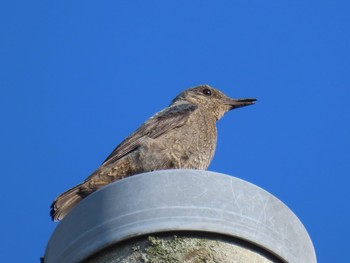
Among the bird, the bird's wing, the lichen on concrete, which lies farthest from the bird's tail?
the lichen on concrete

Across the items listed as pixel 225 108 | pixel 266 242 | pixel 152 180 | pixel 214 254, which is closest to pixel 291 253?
pixel 266 242

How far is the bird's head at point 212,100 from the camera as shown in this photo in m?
7.21

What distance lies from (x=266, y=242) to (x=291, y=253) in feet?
0.40

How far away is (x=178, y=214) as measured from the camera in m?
2.34

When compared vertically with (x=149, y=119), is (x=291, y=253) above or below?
below

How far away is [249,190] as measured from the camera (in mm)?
2447

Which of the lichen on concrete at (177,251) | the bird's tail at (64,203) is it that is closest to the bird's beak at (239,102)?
the bird's tail at (64,203)

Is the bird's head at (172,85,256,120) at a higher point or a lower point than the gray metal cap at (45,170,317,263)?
higher

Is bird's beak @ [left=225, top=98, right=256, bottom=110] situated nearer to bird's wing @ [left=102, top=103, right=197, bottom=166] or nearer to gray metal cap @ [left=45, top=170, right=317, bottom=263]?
bird's wing @ [left=102, top=103, right=197, bottom=166]

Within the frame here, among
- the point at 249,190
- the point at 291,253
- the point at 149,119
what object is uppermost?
the point at 149,119

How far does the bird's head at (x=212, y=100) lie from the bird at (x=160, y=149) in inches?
7.4

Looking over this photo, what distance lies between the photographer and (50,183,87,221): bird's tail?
15.4 ft

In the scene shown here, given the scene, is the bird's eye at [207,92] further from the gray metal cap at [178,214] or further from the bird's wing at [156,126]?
the gray metal cap at [178,214]

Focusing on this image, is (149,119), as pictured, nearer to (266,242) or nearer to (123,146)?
(123,146)
